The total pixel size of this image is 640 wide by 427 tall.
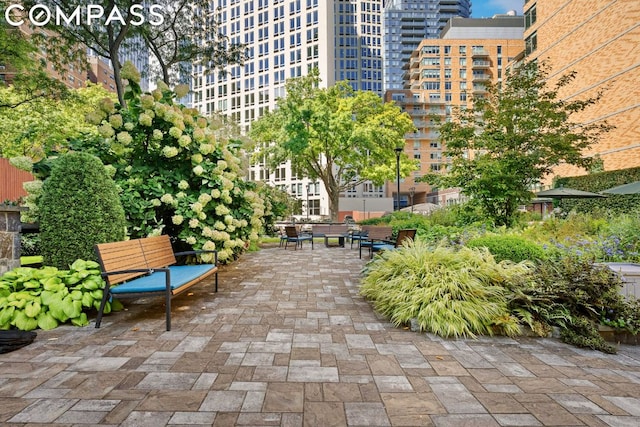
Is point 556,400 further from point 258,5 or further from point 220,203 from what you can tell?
point 258,5

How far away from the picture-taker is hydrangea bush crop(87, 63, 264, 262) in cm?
Result: 623

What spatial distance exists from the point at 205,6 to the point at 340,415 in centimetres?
1556

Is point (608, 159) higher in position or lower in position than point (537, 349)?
higher

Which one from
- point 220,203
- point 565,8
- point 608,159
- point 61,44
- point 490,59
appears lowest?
point 220,203

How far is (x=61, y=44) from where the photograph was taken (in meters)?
13.1

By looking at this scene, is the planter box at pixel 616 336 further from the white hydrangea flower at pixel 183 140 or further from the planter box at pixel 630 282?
the white hydrangea flower at pixel 183 140

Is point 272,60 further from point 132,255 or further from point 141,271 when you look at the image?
point 141,271

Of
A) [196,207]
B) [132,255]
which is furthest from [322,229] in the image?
[132,255]

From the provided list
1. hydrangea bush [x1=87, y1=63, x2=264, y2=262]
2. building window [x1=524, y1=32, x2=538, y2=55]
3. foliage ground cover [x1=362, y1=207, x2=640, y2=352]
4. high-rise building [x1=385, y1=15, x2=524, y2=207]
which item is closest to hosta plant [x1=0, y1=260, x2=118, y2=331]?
hydrangea bush [x1=87, y1=63, x2=264, y2=262]

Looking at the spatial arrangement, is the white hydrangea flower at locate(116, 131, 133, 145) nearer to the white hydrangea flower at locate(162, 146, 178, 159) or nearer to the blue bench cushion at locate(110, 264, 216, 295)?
the white hydrangea flower at locate(162, 146, 178, 159)

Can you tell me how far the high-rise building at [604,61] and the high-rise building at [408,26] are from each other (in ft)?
366

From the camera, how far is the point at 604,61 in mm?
24453

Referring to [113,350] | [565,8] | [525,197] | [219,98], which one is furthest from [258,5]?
[113,350]

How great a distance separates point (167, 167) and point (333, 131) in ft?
51.1
